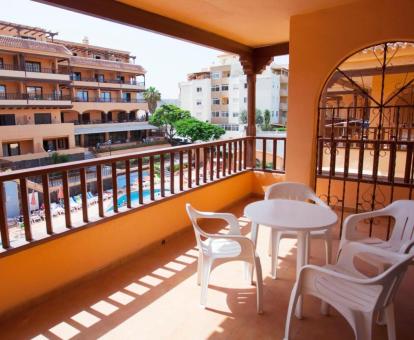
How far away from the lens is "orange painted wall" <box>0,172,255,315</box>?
222 cm

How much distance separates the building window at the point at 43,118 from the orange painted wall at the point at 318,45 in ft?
10.7

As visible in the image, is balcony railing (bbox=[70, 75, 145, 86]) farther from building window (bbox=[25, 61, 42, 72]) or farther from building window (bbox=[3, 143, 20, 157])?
building window (bbox=[3, 143, 20, 157])

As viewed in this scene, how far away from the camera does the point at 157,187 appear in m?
3.86

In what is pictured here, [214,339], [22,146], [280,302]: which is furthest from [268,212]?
[22,146]

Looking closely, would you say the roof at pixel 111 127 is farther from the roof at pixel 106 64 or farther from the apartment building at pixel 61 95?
the roof at pixel 106 64

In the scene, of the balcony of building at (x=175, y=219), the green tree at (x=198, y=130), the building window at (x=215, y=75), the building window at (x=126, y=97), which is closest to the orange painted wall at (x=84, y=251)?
the balcony of building at (x=175, y=219)

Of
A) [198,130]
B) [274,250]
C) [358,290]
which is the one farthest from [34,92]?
[358,290]

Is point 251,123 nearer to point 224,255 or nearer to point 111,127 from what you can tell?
point 111,127

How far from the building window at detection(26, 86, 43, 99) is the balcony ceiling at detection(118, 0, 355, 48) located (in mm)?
1744

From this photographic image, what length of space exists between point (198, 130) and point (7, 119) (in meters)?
3.17

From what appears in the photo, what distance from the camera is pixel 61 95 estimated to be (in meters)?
4.43

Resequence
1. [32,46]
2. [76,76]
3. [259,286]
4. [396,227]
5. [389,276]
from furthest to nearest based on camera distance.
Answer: [76,76], [32,46], [396,227], [259,286], [389,276]

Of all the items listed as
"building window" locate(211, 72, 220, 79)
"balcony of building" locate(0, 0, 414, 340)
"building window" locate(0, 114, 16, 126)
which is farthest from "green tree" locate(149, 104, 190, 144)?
"building window" locate(211, 72, 220, 79)

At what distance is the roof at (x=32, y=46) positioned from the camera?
144 inches
